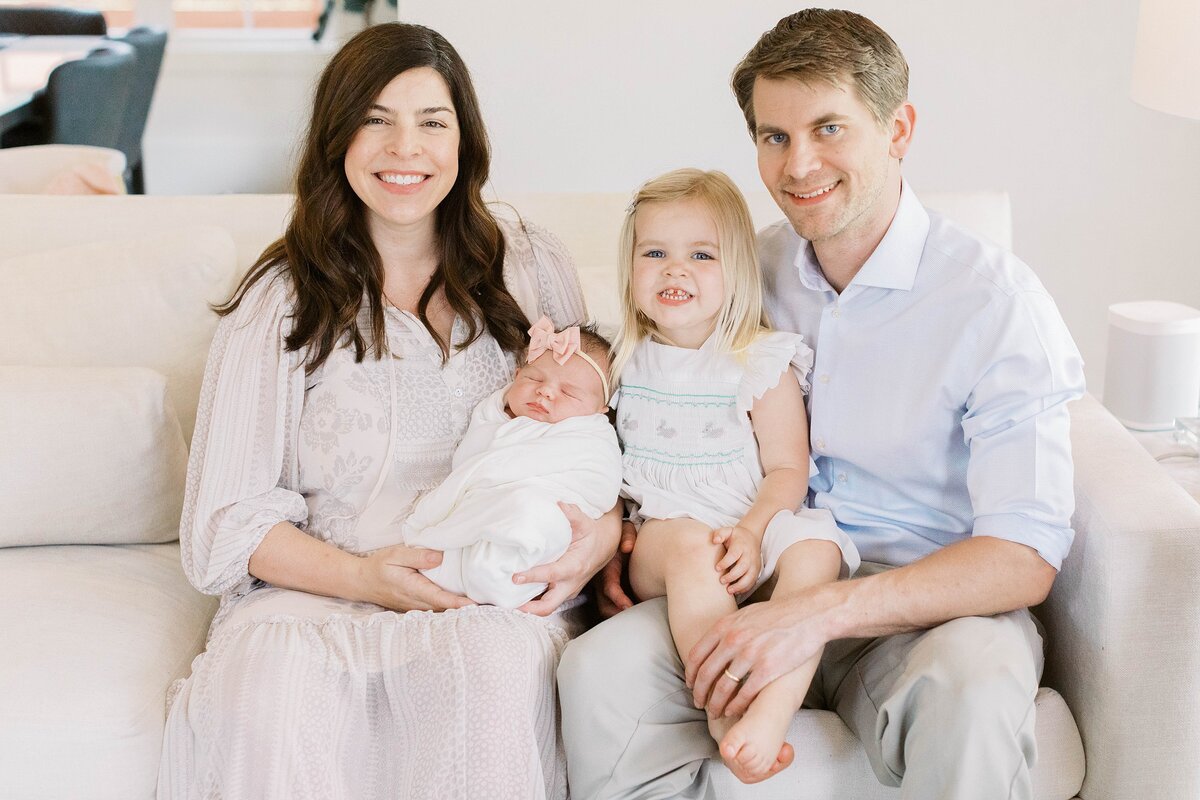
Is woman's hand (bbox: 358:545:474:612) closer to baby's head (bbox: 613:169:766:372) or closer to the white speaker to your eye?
baby's head (bbox: 613:169:766:372)

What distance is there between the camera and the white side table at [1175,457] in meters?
2.23

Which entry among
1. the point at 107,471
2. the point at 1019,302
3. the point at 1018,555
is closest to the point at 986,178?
the point at 1019,302

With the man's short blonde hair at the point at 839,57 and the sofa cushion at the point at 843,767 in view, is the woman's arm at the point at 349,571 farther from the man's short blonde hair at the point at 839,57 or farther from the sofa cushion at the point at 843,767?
the man's short blonde hair at the point at 839,57

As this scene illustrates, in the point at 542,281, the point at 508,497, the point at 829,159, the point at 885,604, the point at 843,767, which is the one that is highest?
the point at 829,159

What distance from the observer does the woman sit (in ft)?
4.99

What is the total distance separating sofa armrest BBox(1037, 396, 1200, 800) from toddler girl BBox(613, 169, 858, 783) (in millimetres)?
343

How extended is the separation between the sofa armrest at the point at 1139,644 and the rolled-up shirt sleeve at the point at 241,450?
45.3 inches

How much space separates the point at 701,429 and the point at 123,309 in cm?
107

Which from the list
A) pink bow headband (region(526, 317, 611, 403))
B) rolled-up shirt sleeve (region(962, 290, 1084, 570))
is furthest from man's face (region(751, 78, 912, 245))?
pink bow headband (region(526, 317, 611, 403))

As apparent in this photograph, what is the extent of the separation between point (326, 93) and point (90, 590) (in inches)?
33.5

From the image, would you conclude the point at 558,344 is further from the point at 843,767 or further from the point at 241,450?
the point at 843,767

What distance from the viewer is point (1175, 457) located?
237 centimetres

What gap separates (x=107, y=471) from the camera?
6.51ft

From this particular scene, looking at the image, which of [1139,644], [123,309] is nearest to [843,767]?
[1139,644]
